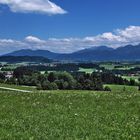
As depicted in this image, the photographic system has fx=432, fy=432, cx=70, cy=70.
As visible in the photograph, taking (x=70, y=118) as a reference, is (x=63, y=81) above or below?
below

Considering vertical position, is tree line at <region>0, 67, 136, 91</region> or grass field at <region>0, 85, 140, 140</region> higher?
grass field at <region>0, 85, 140, 140</region>

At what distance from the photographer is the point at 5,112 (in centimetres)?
2031

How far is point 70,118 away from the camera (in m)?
18.2

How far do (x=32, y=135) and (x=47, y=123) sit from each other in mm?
2296

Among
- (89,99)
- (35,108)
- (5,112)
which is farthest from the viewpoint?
(89,99)

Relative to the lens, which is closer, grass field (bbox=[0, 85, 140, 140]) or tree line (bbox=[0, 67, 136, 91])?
grass field (bbox=[0, 85, 140, 140])

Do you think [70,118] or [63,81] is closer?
[70,118]

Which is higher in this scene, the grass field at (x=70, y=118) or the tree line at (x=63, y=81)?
the grass field at (x=70, y=118)

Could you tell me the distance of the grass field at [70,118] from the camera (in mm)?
14922

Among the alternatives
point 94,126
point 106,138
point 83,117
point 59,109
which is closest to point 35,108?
point 59,109

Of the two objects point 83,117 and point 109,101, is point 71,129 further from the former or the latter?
point 109,101

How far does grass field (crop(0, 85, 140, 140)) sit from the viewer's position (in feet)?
49.0

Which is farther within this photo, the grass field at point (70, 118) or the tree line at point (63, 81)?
the tree line at point (63, 81)

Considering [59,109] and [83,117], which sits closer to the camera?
[83,117]
